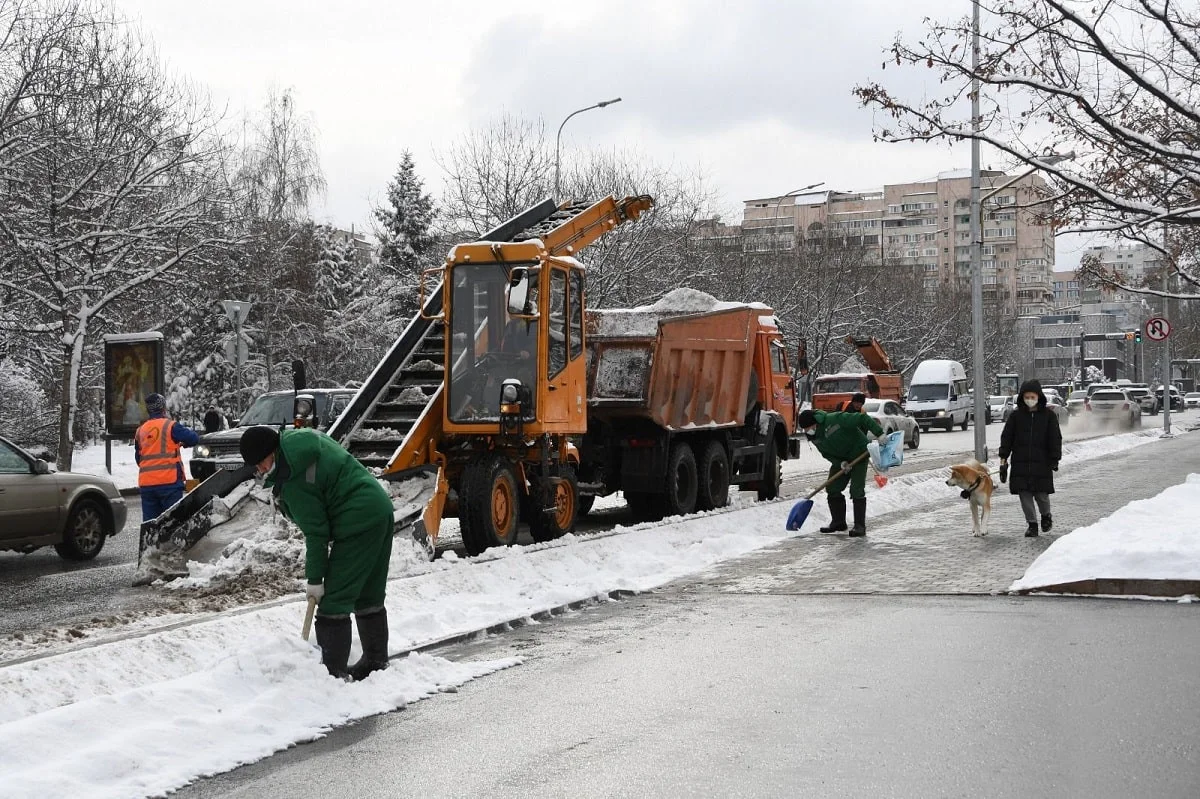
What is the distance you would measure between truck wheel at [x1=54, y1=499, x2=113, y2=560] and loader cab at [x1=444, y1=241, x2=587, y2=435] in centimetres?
401

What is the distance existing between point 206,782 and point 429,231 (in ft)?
160

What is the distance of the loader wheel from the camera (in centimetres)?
1288

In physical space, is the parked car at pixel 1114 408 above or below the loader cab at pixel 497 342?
below

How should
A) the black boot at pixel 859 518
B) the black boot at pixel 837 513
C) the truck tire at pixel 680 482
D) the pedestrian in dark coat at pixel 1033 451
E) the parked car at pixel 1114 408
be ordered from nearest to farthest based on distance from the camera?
1. the pedestrian in dark coat at pixel 1033 451
2. the black boot at pixel 859 518
3. the black boot at pixel 837 513
4. the truck tire at pixel 680 482
5. the parked car at pixel 1114 408

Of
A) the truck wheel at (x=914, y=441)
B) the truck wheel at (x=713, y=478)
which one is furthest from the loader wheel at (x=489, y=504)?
the truck wheel at (x=914, y=441)

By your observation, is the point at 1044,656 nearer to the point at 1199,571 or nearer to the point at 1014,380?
the point at 1199,571

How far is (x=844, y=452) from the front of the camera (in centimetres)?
1530

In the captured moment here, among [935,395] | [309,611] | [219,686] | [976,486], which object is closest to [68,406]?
[976,486]

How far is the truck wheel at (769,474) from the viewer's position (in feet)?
66.0

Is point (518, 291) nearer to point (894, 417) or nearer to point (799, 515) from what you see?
point (799, 515)

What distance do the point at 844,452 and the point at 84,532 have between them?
336 inches

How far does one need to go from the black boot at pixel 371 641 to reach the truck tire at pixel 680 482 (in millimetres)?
9385

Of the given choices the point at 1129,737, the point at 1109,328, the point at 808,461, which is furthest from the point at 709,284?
the point at 1109,328

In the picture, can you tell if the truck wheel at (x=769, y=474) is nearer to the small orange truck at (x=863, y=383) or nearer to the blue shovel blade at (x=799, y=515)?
the blue shovel blade at (x=799, y=515)
